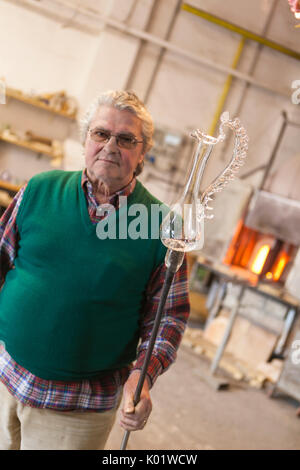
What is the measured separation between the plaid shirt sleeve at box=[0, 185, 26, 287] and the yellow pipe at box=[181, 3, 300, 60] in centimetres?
452

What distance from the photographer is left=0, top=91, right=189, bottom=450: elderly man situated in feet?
3.69

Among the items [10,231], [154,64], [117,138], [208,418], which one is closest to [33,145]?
[154,64]

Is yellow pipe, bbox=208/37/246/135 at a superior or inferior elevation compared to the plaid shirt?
superior

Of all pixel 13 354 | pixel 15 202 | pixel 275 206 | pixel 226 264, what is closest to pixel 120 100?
pixel 15 202

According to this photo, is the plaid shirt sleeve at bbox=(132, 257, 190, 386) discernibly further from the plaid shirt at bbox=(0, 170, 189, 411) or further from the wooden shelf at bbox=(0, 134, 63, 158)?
the wooden shelf at bbox=(0, 134, 63, 158)

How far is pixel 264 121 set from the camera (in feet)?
17.7

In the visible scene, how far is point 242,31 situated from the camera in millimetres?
5020

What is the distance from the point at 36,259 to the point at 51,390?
342 mm

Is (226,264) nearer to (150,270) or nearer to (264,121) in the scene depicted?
(264,121)

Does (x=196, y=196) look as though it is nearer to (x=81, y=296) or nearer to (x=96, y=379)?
(x=81, y=296)

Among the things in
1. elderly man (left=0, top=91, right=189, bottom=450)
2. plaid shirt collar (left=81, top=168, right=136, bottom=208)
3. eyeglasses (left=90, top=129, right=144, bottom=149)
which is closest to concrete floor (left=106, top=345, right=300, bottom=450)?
elderly man (left=0, top=91, right=189, bottom=450)

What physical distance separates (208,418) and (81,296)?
7.26 ft

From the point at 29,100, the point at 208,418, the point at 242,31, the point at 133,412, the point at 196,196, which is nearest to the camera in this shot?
the point at 196,196

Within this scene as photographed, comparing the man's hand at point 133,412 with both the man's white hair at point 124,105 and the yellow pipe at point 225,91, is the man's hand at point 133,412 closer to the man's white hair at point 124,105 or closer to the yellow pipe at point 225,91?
the man's white hair at point 124,105
